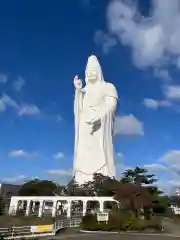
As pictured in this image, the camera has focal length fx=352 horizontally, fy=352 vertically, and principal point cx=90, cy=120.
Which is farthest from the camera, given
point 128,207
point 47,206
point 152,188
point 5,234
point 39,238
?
point 47,206

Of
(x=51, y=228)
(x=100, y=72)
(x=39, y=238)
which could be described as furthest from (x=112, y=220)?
(x=100, y=72)

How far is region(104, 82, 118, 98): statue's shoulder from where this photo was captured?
196 ft

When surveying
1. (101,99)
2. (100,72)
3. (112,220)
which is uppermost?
(100,72)

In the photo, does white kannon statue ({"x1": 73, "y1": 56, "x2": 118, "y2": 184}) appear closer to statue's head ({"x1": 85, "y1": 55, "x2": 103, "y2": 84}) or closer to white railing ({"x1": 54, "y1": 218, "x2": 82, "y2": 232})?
statue's head ({"x1": 85, "y1": 55, "x2": 103, "y2": 84})

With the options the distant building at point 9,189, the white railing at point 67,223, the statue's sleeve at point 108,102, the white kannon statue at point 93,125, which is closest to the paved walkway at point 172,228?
the white railing at point 67,223

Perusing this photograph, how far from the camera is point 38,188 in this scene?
64625 mm

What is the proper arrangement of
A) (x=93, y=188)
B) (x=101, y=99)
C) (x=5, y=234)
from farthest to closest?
1. (x=101, y=99)
2. (x=93, y=188)
3. (x=5, y=234)

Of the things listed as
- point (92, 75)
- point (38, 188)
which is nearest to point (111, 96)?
point (92, 75)

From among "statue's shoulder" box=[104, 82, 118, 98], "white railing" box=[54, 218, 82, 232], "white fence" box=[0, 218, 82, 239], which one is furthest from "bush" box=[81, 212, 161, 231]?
"statue's shoulder" box=[104, 82, 118, 98]

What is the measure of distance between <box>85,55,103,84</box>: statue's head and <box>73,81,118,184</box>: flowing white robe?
1067mm

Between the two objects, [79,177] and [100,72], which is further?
[100,72]

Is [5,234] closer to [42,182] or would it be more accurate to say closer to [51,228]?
[51,228]

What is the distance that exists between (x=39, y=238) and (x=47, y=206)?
37.1 metres

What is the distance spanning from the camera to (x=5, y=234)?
17.5m
